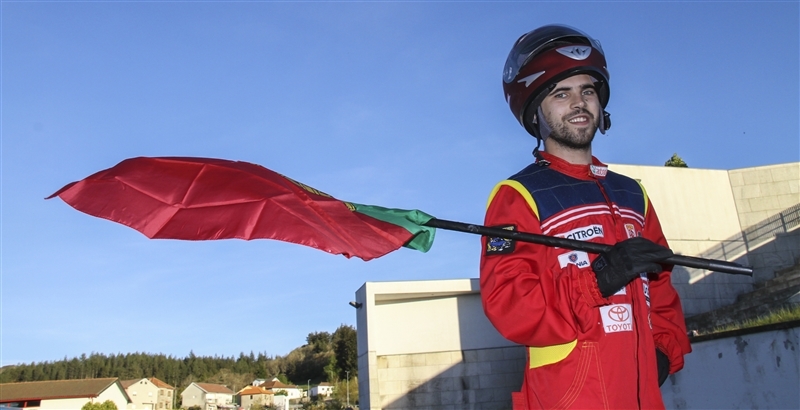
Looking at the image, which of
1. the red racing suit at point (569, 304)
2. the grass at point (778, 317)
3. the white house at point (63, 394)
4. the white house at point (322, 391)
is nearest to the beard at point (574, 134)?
the red racing suit at point (569, 304)

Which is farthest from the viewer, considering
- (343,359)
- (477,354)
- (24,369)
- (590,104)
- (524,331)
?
(24,369)

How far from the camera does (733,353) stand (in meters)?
10.7

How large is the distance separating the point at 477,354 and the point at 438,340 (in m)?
1.43

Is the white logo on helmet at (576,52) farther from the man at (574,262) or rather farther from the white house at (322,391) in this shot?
the white house at (322,391)

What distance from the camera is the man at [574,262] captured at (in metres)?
2.67

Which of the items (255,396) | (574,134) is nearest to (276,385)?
(255,396)

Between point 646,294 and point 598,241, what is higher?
point 598,241

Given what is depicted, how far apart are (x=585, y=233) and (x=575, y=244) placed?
279 millimetres

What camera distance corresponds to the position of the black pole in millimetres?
2586

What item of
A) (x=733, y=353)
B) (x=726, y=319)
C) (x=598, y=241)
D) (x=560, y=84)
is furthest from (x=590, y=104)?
(x=726, y=319)

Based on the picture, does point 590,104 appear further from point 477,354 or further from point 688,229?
point 688,229

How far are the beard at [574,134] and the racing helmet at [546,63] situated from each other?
0.11m

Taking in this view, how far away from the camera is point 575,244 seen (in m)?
2.69

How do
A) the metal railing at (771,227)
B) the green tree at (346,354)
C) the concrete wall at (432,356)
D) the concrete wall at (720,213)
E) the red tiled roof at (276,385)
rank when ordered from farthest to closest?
the red tiled roof at (276,385)
the green tree at (346,354)
the metal railing at (771,227)
the concrete wall at (720,213)
the concrete wall at (432,356)
